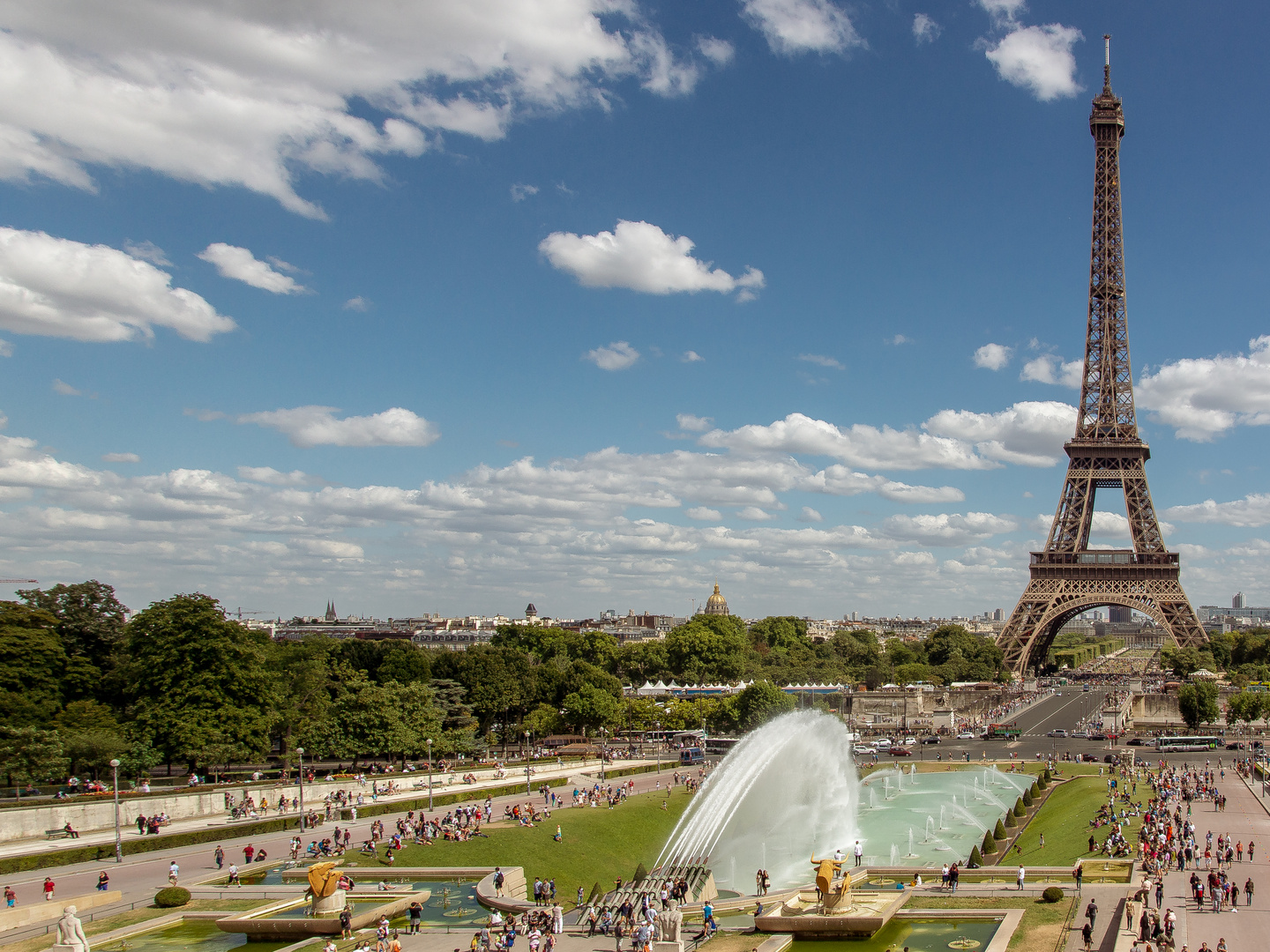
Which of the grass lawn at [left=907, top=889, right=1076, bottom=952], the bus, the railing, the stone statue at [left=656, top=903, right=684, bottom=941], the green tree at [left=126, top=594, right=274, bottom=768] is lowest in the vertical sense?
the bus

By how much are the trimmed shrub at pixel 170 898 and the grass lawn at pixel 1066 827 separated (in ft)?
98.9

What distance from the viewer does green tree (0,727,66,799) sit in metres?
46.6

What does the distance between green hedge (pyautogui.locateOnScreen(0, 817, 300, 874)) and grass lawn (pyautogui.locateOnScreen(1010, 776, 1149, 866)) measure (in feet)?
104

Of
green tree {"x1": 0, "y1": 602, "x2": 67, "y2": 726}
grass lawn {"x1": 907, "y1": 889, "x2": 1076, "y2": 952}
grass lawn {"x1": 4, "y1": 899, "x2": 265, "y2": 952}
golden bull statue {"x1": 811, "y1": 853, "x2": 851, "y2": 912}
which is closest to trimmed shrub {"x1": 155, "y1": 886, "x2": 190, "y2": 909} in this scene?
grass lawn {"x1": 4, "y1": 899, "x2": 265, "y2": 952}

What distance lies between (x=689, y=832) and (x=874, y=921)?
25590mm

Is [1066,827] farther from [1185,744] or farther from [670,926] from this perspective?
[1185,744]

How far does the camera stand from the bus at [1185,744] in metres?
75.1

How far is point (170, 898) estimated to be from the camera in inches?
1278

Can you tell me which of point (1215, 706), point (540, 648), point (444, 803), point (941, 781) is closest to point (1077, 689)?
point (1215, 706)

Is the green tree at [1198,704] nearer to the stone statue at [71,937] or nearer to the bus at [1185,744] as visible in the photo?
the bus at [1185,744]

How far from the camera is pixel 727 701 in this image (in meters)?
89.1

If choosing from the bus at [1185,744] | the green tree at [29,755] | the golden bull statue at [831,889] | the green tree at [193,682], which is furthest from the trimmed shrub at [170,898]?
the bus at [1185,744]

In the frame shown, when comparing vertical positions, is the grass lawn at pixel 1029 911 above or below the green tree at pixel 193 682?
below

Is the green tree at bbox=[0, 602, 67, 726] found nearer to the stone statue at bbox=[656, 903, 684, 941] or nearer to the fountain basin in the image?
the fountain basin
